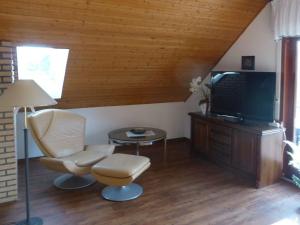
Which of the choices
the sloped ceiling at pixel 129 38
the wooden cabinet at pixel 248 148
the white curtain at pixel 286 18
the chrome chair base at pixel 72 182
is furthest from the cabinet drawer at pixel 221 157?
the chrome chair base at pixel 72 182

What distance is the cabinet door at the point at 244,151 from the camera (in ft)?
11.4

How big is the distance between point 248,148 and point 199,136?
1.04m

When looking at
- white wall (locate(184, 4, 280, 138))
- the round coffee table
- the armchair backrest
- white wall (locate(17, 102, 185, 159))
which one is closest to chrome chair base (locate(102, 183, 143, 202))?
the round coffee table

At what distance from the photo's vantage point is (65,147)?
3.53 meters

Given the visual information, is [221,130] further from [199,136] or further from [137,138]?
[137,138]

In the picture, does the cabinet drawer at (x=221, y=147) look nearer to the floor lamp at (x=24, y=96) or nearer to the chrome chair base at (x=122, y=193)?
the chrome chair base at (x=122, y=193)

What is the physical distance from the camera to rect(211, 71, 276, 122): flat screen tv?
3.55m

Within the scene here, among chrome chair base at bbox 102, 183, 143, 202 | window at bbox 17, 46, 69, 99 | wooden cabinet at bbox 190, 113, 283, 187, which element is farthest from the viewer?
window at bbox 17, 46, 69, 99

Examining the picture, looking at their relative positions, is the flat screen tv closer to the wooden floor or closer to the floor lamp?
the wooden floor

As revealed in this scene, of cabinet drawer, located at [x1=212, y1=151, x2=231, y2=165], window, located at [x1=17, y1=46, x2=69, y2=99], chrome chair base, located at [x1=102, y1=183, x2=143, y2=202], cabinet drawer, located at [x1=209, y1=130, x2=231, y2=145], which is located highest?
window, located at [x1=17, y1=46, x2=69, y2=99]

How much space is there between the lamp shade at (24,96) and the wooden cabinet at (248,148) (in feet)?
7.56

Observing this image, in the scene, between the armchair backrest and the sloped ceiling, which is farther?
the armchair backrest

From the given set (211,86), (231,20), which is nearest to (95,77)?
(211,86)

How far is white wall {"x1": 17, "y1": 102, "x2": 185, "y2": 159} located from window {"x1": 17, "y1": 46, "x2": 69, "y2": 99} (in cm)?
51
